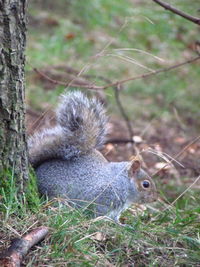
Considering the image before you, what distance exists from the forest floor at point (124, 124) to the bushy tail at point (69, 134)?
132 mm

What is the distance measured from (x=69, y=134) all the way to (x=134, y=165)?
0.48 metres

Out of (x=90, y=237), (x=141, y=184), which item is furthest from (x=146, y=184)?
(x=90, y=237)

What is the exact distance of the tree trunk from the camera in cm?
219

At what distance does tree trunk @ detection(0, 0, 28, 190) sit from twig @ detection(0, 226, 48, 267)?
37cm

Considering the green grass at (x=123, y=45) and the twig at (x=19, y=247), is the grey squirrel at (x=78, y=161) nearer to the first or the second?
the twig at (x=19, y=247)

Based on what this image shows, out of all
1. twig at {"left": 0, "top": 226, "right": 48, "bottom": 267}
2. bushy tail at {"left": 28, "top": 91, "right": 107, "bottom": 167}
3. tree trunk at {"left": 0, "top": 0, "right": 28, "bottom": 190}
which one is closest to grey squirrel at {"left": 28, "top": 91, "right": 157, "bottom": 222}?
bushy tail at {"left": 28, "top": 91, "right": 107, "bottom": 167}

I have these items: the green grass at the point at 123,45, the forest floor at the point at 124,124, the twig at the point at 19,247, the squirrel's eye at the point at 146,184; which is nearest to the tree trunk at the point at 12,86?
the forest floor at the point at 124,124

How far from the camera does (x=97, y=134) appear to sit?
2943 millimetres

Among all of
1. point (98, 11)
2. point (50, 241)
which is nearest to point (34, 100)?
point (98, 11)

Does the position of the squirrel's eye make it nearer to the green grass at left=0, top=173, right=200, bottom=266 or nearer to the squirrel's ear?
the squirrel's ear

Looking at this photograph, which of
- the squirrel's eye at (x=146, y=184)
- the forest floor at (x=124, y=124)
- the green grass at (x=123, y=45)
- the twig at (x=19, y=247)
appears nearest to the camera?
the twig at (x=19, y=247)

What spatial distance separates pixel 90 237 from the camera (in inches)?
89.5

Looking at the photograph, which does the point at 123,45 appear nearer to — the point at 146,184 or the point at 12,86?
the point at 146,184

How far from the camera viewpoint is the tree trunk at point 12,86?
86.3 inches
